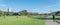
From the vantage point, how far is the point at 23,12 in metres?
51.2

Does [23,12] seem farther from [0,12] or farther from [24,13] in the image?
[0,12]

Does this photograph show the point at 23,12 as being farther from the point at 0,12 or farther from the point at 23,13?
the point at 0,12

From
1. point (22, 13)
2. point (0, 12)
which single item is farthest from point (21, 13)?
point (0, 12)

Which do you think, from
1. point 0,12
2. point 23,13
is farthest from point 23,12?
point 0,12

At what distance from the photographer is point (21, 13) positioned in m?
51.9

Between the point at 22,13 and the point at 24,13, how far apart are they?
1.02m

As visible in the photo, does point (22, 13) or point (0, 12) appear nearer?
point (0, 12)

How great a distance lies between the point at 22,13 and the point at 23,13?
26.4 inches

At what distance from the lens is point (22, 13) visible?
51.7 metres

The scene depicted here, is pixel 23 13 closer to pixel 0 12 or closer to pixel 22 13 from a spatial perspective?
pixel 22 13

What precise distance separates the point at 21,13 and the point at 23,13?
1.10 metres

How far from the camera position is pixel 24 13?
51.2 meters

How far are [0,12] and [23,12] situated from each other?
936 centimetres

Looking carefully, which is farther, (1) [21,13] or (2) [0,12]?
(1) [21,13]
